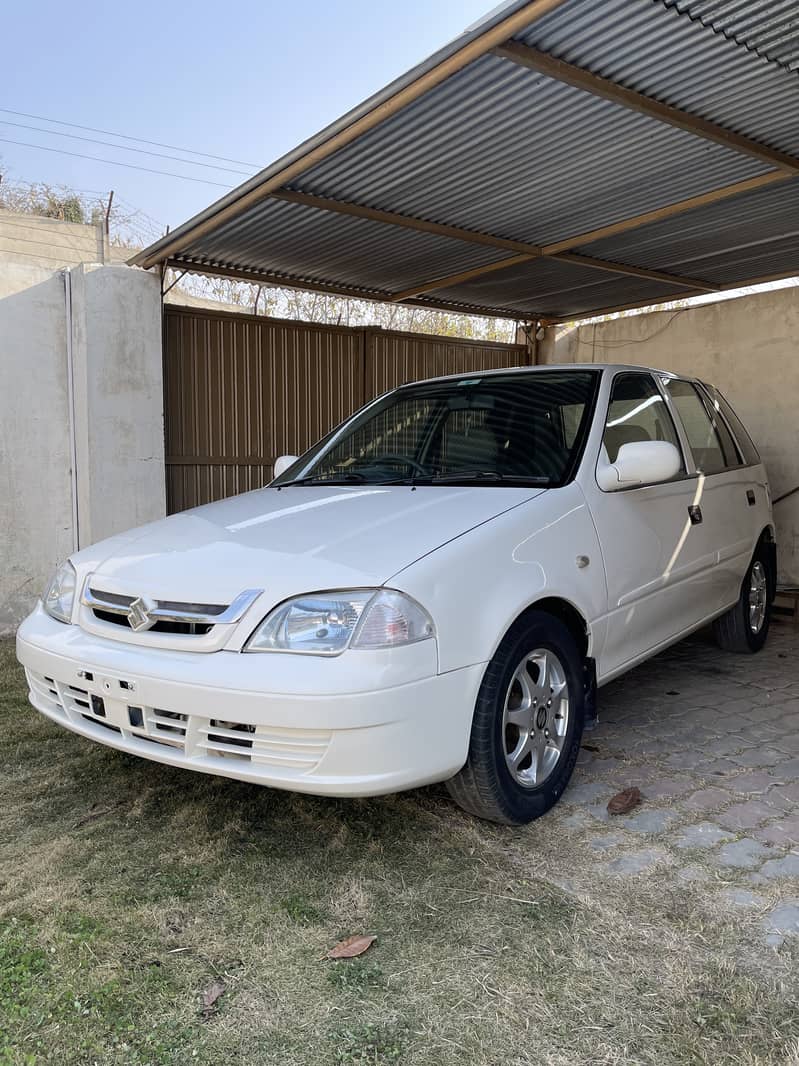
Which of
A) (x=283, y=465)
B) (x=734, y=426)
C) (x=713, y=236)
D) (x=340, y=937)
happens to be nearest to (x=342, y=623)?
(x=340, y=937)

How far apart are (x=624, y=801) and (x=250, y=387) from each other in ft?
15.7

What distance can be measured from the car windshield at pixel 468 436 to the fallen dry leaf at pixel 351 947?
1.73 m

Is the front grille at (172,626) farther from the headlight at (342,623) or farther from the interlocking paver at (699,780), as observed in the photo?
the interlocking paver at (699,780)

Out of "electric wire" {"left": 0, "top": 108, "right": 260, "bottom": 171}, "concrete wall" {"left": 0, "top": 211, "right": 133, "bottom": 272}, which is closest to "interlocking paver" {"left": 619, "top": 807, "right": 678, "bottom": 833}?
"concrete wall" {"left": 0, "top": 211, "right": 133, "bottom": 272}

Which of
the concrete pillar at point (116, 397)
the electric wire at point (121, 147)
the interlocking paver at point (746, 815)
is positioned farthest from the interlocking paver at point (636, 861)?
the electric wire at point (121, 147)

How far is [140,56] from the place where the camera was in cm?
2312

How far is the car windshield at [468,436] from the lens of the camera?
11.1 feet

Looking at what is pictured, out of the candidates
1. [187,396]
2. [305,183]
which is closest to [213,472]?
[187,396]

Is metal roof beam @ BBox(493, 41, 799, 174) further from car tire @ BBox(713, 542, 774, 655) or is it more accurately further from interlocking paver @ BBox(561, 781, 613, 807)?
interlocking paver @ BBox(561, 781, 613, 807)

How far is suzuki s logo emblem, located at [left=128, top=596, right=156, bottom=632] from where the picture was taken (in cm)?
256

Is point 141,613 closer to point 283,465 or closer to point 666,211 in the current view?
point 283,465

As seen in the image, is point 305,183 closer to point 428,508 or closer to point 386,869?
point 428,508

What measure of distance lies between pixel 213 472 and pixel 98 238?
7499mm

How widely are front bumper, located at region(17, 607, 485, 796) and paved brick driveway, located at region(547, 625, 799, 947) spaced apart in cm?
77
